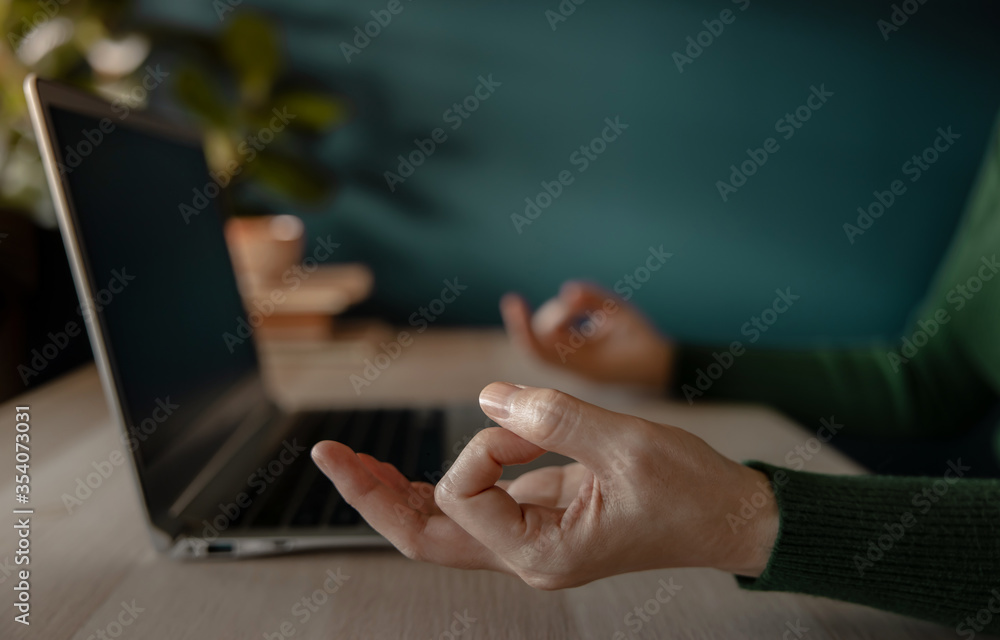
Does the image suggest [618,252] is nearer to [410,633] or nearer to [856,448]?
[856,448]

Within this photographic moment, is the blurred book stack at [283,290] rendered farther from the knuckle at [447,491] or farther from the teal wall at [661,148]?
Answer: the knuckle at [447,491]

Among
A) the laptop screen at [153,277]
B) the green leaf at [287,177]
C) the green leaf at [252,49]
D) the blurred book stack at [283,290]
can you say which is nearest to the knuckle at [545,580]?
the laptop screen at [153,277]

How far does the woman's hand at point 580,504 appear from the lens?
1.10 ft

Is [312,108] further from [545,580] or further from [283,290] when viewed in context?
[545,580]

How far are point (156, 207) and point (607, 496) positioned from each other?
479mm

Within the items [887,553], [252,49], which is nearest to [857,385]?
[887,553]

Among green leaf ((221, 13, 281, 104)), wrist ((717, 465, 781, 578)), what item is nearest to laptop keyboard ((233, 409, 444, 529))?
wrist ((717, 465, 781, 578))

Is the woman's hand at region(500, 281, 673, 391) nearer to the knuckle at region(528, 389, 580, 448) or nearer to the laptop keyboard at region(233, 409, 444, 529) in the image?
the laptop keyboard at region(233, 409, 444, 529)

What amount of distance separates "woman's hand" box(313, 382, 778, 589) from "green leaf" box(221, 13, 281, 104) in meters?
1.08

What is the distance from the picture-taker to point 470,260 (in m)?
1.39

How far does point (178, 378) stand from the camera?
536mm

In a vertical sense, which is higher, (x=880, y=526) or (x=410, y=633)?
(x=880, y=526)

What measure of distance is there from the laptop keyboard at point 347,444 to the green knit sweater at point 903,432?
0.88 ft

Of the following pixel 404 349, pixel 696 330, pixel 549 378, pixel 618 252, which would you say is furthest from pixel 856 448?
pixel 404 349
